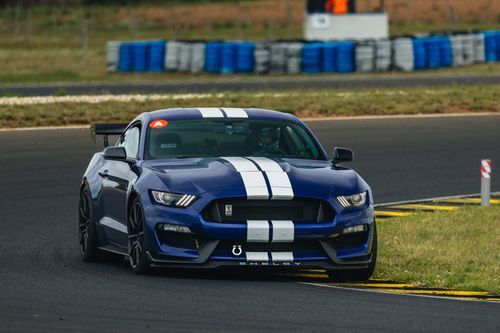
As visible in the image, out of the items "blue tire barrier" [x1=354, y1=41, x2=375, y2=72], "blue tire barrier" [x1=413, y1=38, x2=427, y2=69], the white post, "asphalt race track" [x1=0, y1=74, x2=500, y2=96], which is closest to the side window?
the white post

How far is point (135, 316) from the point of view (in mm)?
9531

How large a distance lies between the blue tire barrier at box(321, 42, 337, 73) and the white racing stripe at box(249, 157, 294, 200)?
34.6 metres

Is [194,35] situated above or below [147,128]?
below

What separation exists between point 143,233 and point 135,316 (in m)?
2.18

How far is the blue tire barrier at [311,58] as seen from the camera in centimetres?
4644

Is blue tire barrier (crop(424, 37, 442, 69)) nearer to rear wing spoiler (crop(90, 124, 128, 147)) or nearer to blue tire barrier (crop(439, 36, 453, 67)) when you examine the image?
blue tire barrier (crop(439, 36, 453, 67))

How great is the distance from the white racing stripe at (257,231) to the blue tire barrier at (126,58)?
36519mm

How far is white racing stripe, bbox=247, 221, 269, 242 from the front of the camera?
445 inches

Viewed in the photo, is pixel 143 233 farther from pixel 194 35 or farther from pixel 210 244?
pixel 194 35

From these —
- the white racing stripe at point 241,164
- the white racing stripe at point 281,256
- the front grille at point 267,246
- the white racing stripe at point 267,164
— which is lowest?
the white racing stripe at point 281,256

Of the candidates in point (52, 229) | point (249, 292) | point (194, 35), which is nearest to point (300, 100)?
point (52, 229)

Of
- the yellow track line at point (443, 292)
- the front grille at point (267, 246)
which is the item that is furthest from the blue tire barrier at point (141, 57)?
the yellow track line at point (443, 292)

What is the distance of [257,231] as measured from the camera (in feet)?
37.1

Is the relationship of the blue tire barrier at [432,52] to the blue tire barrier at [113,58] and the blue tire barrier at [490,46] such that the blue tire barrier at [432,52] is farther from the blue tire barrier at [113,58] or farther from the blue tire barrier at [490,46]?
the blue tire barrier at [113,58]
